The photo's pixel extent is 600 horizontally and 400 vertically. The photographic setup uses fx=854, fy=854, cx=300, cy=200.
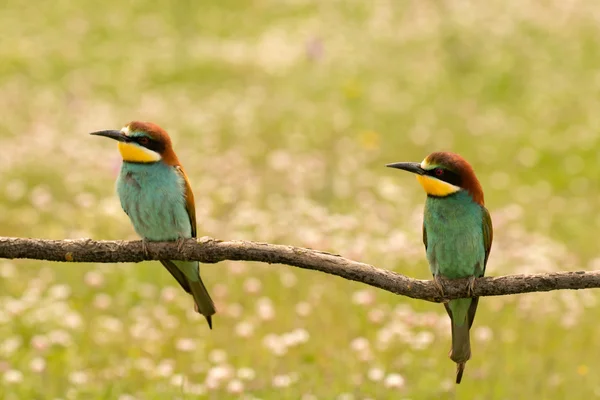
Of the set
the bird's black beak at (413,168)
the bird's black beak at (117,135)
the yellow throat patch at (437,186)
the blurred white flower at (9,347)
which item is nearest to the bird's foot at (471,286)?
the yellow throat patch at (437,186)

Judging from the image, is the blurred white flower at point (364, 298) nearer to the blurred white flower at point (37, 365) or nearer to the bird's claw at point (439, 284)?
the bird's claw at point (439, 284)

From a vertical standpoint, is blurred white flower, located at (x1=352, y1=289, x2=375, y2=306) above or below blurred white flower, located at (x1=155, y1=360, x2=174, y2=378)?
above

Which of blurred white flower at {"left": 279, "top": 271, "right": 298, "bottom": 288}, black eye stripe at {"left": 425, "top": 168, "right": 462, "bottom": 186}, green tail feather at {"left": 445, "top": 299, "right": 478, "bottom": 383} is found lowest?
blurred white flower at {"left": 279, "top": 271, "right": 298, "bottom": 288}

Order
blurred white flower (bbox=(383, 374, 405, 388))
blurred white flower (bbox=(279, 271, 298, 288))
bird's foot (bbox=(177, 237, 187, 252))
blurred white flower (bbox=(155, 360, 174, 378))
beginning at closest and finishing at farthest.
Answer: bird's foot (bbox=(177, 237, 187, 252)), blurred white flower (bbox=(383, 374, 405, 388)), blurred white flower (bbox=(155, 360, 174, 378)), blurred white flower (bbox=(279, 271, 298, 288))

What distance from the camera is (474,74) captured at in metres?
15.1

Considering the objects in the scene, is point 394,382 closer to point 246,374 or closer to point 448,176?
point 246,374

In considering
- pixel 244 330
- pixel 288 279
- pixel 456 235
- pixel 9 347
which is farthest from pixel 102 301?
pixel 456 235

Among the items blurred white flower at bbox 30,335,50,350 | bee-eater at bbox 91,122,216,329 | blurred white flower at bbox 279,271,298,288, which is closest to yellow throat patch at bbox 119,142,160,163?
bee-eater at bbox 91,122,216,329

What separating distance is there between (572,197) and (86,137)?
6.81 meters

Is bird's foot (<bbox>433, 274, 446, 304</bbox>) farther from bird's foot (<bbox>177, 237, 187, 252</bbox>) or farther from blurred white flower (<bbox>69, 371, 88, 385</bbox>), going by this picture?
blurred white flower (<bbox>69, 371, 88, 385</bbox>)

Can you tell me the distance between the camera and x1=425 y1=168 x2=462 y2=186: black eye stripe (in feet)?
13.9

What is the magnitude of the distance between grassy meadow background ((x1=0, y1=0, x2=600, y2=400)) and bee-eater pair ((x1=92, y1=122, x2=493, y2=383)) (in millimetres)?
842

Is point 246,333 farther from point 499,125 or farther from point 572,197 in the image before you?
point 499,125

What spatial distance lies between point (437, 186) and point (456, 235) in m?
0.31
